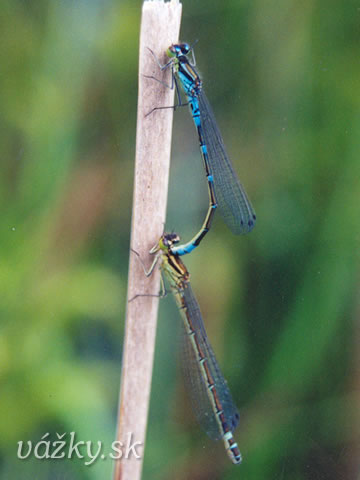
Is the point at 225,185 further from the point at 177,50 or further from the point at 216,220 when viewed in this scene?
the point at 177,50

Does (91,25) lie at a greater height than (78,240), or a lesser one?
greater

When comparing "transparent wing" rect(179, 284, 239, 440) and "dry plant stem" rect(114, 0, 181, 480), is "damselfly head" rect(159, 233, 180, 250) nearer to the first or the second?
"dry plant stem" rect(114, 0, 181, 480)

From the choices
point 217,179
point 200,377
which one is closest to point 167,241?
point 217,179

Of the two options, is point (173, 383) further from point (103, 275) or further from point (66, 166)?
point (66, 166)

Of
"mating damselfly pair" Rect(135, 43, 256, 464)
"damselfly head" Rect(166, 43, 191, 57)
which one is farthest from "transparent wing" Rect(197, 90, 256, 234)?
"damselfly head" Rect(166, 43, 191, 57)

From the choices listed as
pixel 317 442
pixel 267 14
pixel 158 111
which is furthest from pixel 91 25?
pixel 317 442

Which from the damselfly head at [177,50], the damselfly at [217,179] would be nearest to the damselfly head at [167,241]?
the damselfly at [217,179]
